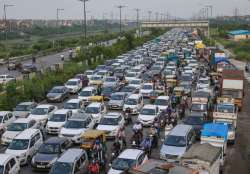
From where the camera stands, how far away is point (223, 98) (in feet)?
108

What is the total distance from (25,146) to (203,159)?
8966mm

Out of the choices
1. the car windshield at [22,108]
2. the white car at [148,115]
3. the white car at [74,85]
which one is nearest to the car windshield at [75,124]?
the white car at [148,115]

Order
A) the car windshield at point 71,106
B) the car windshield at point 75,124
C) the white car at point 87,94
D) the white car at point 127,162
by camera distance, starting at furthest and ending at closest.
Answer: the white car at point 87,94, the car windshield at point 71,106, the car windshield at point 75,124, the white car at point 127,162

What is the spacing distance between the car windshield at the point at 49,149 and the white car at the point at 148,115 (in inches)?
360

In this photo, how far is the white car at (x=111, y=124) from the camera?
83.6 ft

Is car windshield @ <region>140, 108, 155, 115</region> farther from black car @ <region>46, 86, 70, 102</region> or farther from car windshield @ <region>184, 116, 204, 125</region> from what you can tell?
black car @ <region>46, 86, 70, 102</region>

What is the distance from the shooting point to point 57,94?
3703 centimetres

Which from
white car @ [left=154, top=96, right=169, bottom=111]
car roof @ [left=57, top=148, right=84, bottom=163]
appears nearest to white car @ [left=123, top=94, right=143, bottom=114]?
white car @ [left=154, top=96, right=169, bottom=111]

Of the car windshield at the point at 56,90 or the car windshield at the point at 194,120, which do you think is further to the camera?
the car windshield at the point at 56,90

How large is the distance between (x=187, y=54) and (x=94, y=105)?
44680 millimetres

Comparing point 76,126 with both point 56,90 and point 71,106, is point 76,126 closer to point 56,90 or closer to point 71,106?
point 71,106

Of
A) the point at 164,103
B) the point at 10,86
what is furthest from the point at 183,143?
the point at 10,86

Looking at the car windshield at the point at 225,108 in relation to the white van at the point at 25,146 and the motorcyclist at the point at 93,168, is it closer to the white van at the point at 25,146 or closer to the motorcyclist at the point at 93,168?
the white van at the point at 25,146

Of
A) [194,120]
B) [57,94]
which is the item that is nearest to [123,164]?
[194,120]
